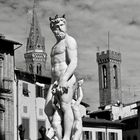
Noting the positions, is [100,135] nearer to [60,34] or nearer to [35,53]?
[60,34]

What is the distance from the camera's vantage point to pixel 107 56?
150 meters

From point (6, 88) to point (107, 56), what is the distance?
108 meters

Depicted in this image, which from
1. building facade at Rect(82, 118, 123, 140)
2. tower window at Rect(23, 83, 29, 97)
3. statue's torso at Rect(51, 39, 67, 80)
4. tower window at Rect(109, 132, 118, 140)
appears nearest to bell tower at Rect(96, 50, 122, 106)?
building facade at Rect(82, 118, 123, 140)

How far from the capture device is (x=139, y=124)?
66125 mm

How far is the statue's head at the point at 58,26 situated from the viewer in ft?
36.6

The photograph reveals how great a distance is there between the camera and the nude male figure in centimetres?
1076

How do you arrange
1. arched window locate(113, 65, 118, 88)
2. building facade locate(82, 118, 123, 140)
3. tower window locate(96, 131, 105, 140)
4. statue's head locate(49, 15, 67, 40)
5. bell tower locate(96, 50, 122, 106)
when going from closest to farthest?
statue's head locate(49, 15, 67, 40) < building facade locate(82, 118, 123, 140) < tower window locate(96, 131, 105, 140) < bell tower locate(96, 50, 122, 106) < arched window locate(113, 65, 118, 88)

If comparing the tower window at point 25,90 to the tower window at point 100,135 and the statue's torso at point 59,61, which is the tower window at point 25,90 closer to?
the tower window at point 100,135

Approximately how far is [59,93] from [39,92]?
1474 inches

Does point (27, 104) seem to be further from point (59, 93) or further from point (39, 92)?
point (59, 93)

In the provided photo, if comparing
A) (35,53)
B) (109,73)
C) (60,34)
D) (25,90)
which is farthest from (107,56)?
(60,34)

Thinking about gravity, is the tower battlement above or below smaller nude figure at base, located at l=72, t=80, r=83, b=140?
above

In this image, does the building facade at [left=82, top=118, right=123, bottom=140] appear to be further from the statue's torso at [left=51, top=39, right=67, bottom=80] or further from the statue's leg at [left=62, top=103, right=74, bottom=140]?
the statue's leg at [left=62, top=103, right=74, bottom=140]

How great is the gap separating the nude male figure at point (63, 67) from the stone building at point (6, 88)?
3172cm
